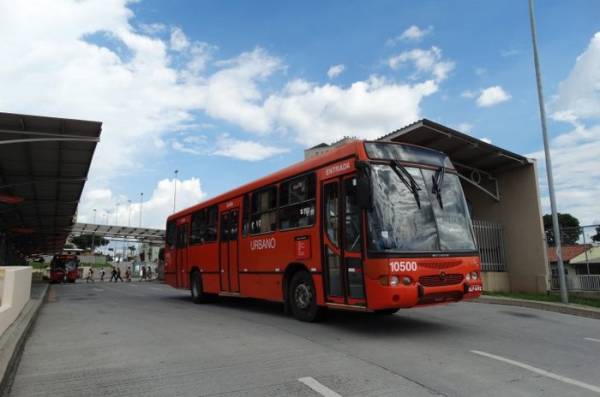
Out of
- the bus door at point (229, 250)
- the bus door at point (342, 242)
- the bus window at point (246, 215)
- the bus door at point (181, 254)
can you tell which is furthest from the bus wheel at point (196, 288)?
the bus door at point (342, 242)

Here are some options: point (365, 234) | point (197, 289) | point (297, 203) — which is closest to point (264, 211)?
point (297, 203)

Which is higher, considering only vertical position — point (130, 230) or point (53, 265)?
point (130, 230)

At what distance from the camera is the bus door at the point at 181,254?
16.4m

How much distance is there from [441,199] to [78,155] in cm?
1667

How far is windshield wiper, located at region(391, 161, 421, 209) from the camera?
8203 millimetres

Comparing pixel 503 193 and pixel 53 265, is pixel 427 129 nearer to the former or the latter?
pixel 503 193

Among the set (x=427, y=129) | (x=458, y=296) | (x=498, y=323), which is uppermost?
(x=427, y=129)

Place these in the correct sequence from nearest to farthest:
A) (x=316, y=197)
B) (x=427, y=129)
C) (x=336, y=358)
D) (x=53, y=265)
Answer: (x=336, y=358) → (x=316, y=197) → (x=427, y=129) → (x=53, y=265)

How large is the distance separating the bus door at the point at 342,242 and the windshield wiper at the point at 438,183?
57.8 inches

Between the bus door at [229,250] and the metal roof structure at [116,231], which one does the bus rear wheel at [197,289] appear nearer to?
the bus door at [229,250]

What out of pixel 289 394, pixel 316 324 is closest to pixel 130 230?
pixel 316 324

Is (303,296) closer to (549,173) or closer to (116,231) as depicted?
(549,173)

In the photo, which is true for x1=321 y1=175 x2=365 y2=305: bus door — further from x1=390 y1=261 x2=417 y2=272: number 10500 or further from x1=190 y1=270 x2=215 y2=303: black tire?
x1=190 y1=270 x2=215 y2=303: black tire

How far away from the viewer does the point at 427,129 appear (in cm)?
1594
